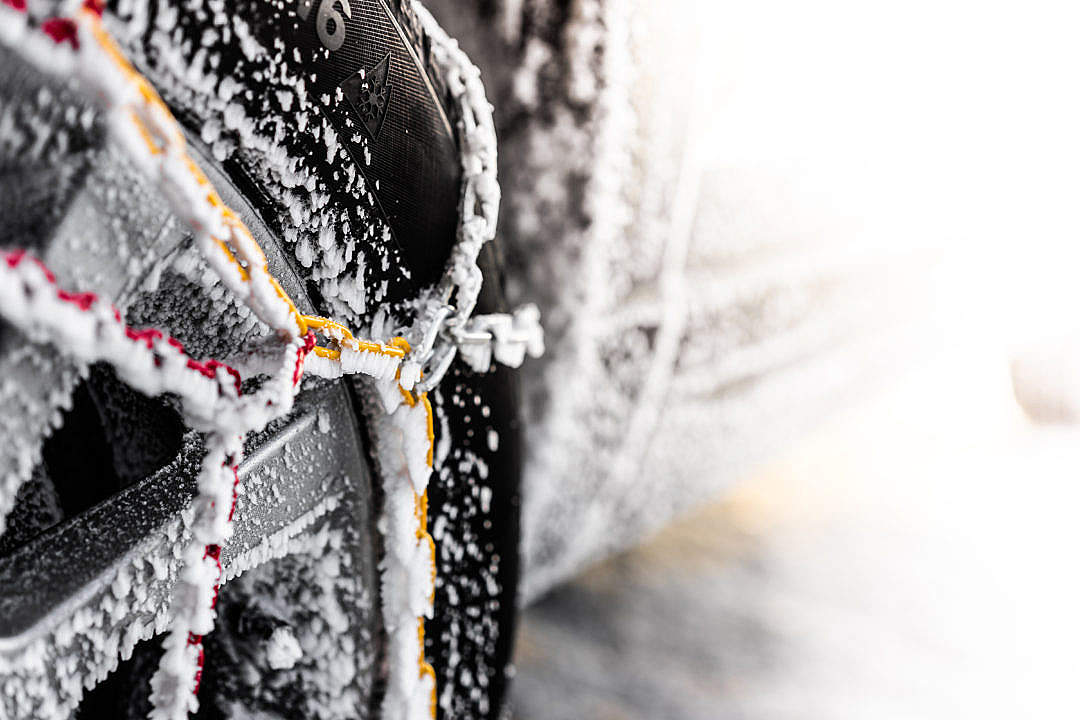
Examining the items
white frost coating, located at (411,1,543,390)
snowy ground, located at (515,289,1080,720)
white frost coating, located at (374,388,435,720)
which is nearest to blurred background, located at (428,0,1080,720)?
snowy ground, located at (515,289,1080,720)

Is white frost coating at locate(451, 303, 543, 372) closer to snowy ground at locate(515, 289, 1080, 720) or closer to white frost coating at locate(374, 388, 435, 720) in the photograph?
white frost coating at locate(374, 388, 435, 720)

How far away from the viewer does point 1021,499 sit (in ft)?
6.11

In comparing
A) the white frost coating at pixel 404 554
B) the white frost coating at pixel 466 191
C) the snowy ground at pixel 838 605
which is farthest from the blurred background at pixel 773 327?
the white frost coating at pixel 404 554

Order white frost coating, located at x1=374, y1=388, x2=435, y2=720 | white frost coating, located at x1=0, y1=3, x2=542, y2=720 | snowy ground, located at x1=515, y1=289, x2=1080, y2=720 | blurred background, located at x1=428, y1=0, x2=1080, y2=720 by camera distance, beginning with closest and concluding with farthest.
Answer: white frost coating, located at x1=0, y1=3, x2=542, y2=720
white frost coating, located at x1=374, y1=388, x2=435, y2=720
blurred background, located at x1=428, y1=0, x2=1080, y2=720
snowy ground, located at x1=515, y1=289, x2=1080, y2=720

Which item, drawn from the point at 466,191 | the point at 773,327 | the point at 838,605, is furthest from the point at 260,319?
the point at 838,605

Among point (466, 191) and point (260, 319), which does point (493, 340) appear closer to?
point (466, 191)

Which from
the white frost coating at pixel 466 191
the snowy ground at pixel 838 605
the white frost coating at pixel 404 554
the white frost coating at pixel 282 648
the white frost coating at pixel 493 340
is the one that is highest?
the white frost coating at pixel 466 191

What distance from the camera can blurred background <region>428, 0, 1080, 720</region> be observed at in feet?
2.41

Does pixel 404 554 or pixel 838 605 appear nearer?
pixel 404 554

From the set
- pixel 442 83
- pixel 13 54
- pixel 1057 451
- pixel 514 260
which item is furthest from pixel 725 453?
pixel 1057 451

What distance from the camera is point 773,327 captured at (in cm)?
110

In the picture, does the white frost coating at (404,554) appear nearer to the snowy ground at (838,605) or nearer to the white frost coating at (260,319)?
the white frost coating at (260,319)

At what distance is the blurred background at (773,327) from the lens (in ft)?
2.41

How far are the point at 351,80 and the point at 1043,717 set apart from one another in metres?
1.22
